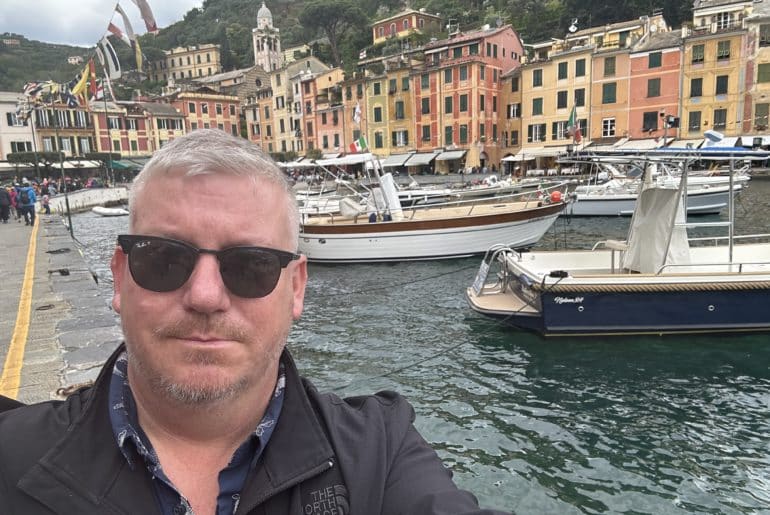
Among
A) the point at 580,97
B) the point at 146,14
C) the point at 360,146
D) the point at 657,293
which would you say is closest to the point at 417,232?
the point at 360,146

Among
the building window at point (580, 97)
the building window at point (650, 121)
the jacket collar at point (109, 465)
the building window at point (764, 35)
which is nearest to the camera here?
the jacket collar at point (109, 465)

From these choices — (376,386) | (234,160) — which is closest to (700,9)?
(376,386)

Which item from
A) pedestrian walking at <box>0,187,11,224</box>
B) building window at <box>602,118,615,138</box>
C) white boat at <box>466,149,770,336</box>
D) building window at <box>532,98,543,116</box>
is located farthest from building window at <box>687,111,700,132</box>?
pedestrian walking at <box>0,187,11,224</box>

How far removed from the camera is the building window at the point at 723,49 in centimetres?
3772

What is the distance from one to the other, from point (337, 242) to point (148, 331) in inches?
624

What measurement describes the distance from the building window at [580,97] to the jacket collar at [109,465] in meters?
46.3

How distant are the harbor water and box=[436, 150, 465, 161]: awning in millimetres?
36558

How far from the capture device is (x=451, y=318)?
35.3 ft

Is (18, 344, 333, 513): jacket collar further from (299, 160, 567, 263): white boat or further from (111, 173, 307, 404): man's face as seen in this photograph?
(299, 160, 567, 263): white boat

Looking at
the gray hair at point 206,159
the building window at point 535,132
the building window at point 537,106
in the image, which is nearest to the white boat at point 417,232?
the gray hair at point 206,159

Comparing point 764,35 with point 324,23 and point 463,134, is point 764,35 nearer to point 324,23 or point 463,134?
point 463,134

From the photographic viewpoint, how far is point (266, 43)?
314 ft

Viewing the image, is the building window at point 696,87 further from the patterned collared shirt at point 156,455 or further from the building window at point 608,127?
the patterned collared shirt at point 156,455

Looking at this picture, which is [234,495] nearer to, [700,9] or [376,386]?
[376,386]
